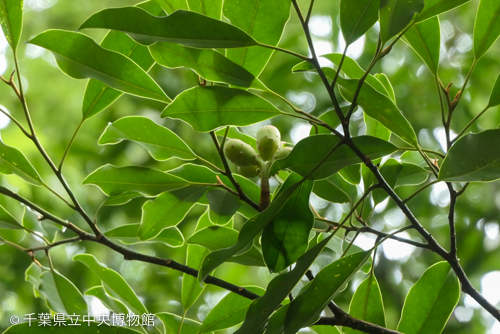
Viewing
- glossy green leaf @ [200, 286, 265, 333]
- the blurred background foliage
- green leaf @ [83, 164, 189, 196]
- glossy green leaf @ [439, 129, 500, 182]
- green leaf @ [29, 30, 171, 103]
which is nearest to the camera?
glossy green leaf @ [439, 129, 500, 182]

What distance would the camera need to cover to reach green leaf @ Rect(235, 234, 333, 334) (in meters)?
0.57

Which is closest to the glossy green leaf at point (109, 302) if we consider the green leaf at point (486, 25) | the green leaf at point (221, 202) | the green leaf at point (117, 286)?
the green leaf at point (117, 286)

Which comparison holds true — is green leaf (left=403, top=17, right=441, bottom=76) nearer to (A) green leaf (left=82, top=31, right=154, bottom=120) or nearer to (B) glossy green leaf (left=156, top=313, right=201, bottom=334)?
(A) green leaf (left=82, top=31, right=154, bottom=120)

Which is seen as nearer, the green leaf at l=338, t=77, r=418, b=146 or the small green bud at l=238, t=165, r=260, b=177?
the green leaf at l=338, t=77, r=418, b=146

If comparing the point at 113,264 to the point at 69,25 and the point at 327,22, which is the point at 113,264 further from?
the point at 327,22

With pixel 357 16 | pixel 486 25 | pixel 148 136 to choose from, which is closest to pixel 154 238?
pixel 148 136

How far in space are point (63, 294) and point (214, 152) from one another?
4.22 ft

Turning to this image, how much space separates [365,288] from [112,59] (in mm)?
517

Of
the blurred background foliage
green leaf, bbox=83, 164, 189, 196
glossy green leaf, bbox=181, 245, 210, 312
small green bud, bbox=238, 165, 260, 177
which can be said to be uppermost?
the blurred background foliage

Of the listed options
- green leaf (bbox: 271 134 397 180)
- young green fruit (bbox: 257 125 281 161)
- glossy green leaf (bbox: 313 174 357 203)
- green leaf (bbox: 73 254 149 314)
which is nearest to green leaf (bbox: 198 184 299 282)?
green leaf (bbox: 271 134 397 180)

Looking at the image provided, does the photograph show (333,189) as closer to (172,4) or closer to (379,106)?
(379,106)

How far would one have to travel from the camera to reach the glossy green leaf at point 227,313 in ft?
2.75

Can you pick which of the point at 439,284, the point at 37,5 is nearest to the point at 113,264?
the point at 37,5

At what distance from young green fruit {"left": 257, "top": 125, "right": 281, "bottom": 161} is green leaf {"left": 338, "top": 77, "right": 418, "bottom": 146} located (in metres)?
0.14
